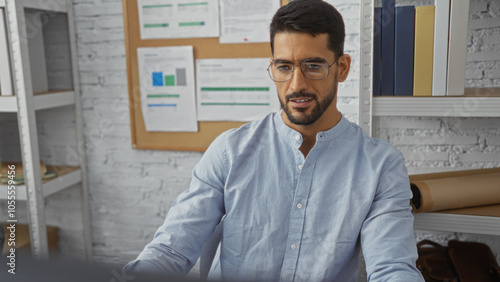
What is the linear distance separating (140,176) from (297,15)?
148 cm

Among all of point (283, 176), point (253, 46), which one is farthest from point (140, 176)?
point (283, 176)

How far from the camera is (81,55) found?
2.31 metres

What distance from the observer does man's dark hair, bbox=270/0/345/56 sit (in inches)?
45.8

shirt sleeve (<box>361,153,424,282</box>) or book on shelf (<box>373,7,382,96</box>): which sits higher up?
book on shelf (<box>373,7,382,96</box>)

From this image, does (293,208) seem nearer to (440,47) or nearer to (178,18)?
(440,47)

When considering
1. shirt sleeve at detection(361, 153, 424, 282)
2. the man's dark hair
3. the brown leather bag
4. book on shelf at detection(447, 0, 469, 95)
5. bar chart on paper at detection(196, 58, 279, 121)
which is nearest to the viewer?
shirt sleeve at detection(361, 153, 424, 282)

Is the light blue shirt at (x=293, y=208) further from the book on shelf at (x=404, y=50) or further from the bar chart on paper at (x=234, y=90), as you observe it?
the bar chart on paper at (x=234, y=90)

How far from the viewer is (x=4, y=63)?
1.98 metres

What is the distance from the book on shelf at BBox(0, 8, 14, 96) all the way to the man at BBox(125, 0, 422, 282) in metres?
1.21

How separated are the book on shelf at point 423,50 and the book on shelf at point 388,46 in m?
0.07

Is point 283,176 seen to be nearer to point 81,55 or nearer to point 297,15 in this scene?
point 297,15

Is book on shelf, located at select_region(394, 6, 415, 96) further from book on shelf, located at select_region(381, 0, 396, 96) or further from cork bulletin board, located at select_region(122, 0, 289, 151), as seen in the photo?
cork bulletin board, located at select_region(122, 0, 289, 151)

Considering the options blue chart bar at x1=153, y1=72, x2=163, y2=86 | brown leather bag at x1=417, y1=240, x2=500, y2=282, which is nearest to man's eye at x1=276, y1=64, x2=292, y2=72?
brown leather bag at x1=417, y1=240, x2=500, y2=282

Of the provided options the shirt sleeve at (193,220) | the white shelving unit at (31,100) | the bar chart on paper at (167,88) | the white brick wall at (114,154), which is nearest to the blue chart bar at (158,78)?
the bar chart on paper at (167,88)
